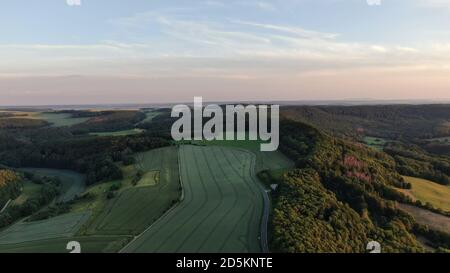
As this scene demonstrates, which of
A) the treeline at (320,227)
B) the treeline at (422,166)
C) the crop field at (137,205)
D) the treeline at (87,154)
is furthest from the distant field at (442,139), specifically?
the crop field at (137,205)

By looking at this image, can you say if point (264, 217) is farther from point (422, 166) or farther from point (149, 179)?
point (422, 166)

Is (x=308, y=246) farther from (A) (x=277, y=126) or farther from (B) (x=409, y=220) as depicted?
(A) (x=277, y=126)

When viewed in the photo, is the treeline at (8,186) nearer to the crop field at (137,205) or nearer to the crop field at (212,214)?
the crop field at (137,205)

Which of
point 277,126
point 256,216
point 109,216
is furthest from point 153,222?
point 277,126

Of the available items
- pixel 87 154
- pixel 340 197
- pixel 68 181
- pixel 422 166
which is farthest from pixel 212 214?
pixel 87 154

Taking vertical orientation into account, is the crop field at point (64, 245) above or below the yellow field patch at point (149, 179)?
below

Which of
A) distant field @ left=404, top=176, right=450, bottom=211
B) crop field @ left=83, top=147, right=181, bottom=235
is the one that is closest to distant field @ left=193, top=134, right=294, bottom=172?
crop field @ left=83, top=147, right=181, bottom=235
